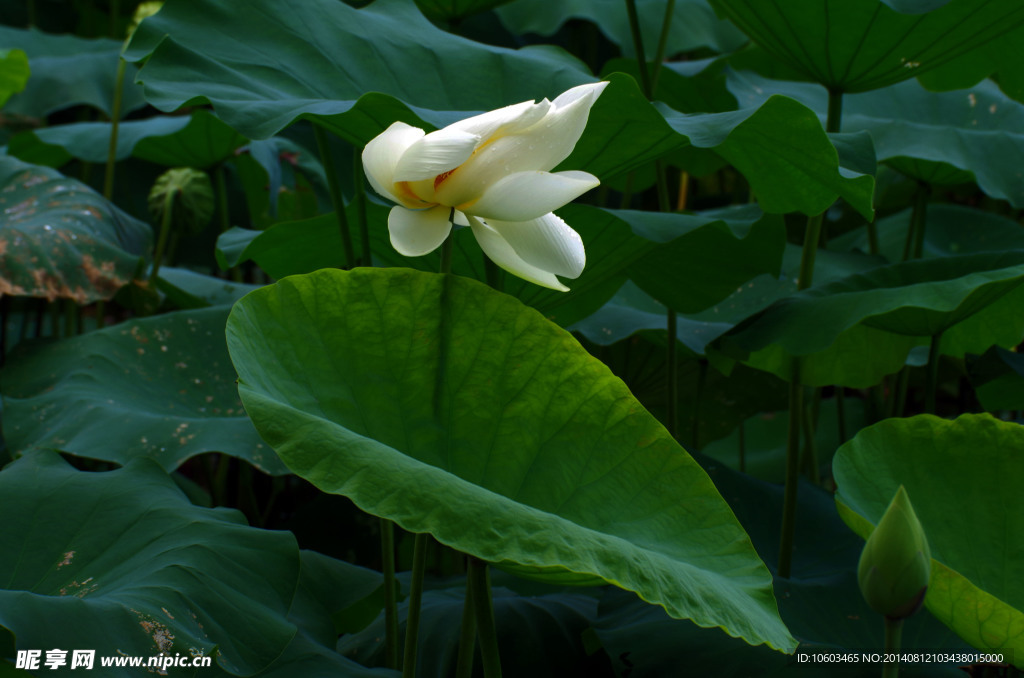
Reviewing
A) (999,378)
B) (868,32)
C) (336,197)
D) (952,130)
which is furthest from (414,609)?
(952,130)

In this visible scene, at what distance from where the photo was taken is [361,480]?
463 millimetres

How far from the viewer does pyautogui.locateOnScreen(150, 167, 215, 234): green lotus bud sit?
1.44 meters

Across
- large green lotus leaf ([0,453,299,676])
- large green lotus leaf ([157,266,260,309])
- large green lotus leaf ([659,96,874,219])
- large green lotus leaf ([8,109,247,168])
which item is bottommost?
large green lotus leaf ([157,266,260,309])

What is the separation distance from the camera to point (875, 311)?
2.60ft

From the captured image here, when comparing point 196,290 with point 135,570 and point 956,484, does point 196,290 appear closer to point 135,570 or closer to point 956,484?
point 135,570

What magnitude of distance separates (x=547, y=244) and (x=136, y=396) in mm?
768

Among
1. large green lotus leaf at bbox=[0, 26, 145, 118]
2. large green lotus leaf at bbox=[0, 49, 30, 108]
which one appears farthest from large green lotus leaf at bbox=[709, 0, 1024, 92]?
large green lotus leaf at bbox=[0, 26, 145, 118]

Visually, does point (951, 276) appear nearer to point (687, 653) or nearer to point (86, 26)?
point (687, 653)

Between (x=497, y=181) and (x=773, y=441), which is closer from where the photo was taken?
(x=497, y=181)

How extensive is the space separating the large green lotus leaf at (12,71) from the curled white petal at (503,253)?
127 cm

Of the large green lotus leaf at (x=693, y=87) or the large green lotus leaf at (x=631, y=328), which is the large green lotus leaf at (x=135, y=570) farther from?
the large green lotus leaf at (x=693, y=87)

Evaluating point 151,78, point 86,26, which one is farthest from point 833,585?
point 86,26

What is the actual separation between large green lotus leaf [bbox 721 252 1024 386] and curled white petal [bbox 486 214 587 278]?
0.38 m

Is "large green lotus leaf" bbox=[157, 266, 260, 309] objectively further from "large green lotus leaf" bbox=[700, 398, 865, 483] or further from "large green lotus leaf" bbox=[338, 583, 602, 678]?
"large green lotus leaf" bbox=[700, 398, 865, 483]
